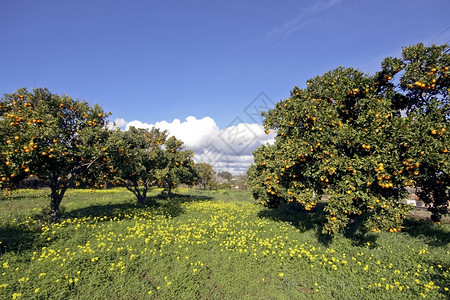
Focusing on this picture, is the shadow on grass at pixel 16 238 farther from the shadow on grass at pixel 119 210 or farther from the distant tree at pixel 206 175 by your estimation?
the distant tree at pixel 206 175

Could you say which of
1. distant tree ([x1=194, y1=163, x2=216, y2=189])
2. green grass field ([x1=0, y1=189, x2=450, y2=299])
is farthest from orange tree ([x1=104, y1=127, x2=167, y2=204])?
distant tree ([x1=194, y1=163, x2=216, y2=189])

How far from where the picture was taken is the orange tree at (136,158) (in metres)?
12.7

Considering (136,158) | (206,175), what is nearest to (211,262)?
(136,158)

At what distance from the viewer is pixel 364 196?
7.93 m

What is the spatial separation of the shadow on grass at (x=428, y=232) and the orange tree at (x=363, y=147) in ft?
8.57

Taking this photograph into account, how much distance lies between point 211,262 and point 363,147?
24.0 feet

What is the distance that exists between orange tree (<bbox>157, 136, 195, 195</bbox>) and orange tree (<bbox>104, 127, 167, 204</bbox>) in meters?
0.58

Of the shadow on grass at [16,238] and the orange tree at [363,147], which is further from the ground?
the orange tree at [363,147]

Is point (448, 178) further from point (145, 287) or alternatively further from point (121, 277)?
point (121, 277)

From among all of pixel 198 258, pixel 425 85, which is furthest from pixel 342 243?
pixel 425 85

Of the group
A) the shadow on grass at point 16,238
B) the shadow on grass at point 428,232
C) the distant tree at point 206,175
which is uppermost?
the distant tree at point 206,175

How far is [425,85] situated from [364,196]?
487 cm

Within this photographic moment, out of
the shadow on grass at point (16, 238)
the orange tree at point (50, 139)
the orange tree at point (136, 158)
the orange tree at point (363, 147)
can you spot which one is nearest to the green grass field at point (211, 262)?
the shadow on grass at point (16, 238)

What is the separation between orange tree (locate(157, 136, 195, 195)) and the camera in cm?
1894
